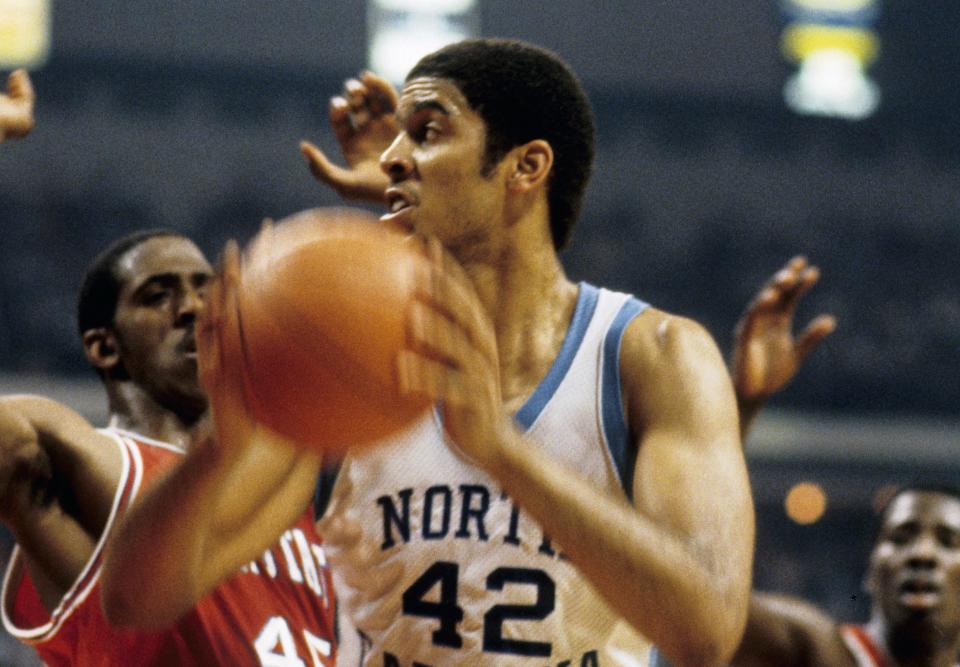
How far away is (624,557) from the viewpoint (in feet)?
6.50

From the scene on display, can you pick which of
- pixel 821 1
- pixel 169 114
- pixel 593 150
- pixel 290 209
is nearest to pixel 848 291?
pixel 821 1

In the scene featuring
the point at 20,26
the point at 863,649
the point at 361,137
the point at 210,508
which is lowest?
the point at 863,649

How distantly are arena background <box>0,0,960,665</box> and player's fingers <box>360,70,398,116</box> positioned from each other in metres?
10.6

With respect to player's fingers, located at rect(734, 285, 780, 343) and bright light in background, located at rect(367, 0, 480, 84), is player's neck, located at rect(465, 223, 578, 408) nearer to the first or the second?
player's fingers, located at rect(734, 285, 780, 343)

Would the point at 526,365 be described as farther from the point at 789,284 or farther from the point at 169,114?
the point at 169,114

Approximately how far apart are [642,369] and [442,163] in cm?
53

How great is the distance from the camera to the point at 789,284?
3869mm

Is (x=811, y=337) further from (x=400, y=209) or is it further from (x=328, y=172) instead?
(x=400, y=209)

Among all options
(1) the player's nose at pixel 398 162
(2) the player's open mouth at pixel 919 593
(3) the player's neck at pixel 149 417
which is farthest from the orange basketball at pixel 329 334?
(2) the player's open mouth at pixel 919 593

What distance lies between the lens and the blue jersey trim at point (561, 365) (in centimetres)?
256

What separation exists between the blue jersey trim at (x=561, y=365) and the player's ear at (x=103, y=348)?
1669 millimetres

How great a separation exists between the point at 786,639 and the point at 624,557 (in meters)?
3.03

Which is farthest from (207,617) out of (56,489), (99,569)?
(56,489)

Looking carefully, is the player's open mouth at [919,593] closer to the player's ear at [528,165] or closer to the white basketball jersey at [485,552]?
the white basketball jersey at [485,552]
